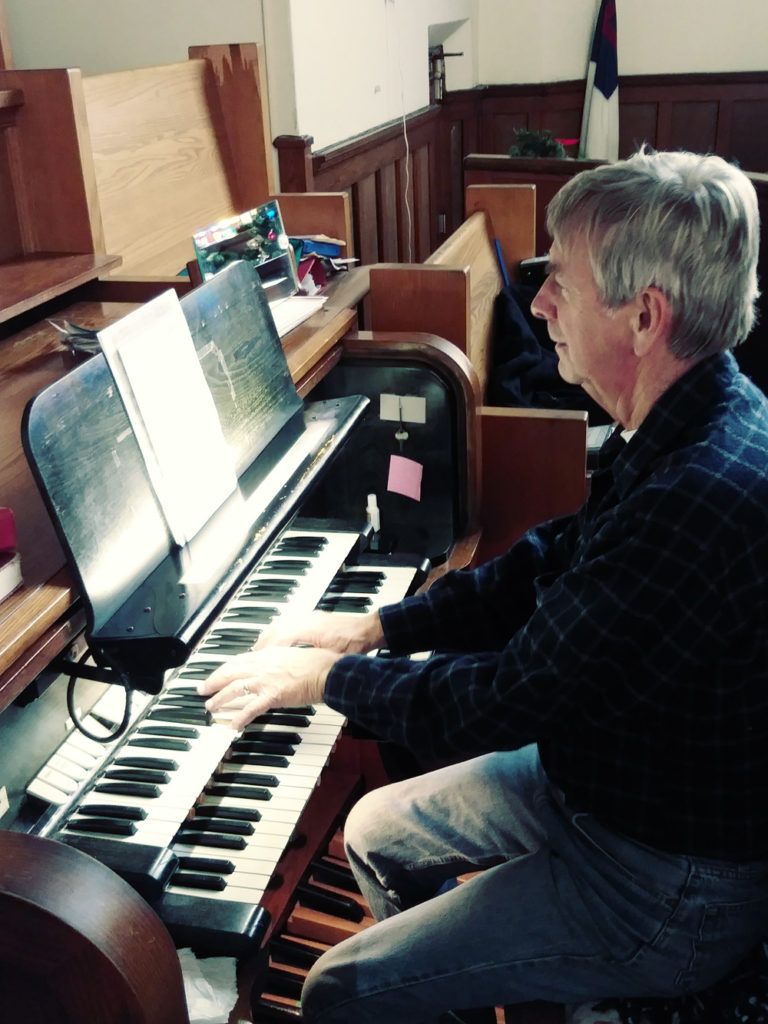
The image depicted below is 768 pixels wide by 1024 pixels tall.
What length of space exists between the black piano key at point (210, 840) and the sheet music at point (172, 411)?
1.26ft

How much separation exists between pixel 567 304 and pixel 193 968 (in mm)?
1041

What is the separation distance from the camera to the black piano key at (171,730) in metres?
1.42

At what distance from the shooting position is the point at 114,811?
4.22 feet

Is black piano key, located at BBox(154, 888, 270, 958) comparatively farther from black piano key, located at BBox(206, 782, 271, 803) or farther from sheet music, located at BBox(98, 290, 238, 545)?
sheet music, located at BBox(98, 290, 238, 545)

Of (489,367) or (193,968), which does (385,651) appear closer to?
(193,968)

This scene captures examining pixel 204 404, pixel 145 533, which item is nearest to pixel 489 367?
pixel 204 404

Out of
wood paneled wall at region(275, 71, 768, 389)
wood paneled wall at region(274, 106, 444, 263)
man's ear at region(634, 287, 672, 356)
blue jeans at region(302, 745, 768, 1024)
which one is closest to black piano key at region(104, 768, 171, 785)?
blue jeans at region(302, 745, 768, 1024)

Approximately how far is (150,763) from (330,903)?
74 cm

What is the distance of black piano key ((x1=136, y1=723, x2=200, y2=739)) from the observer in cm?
142

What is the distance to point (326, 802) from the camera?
2.13m

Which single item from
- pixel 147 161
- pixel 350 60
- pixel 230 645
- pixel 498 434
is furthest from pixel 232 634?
pixel 350 60

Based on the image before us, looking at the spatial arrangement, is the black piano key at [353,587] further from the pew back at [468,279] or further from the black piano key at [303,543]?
the pew back at [468,279]

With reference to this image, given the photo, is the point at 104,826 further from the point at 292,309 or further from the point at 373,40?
the point at 373,40

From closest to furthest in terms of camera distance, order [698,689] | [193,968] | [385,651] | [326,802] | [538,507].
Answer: [698,689] < [193,968] < [385,651] < [326,802] < [538,507]
